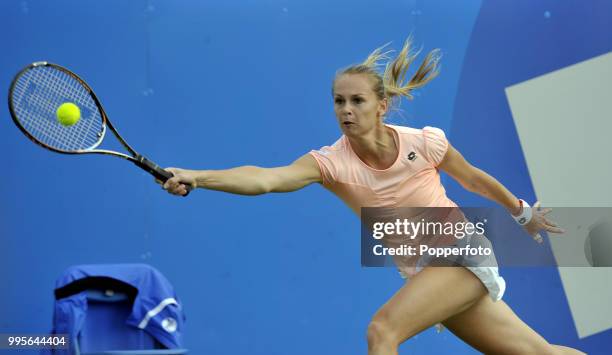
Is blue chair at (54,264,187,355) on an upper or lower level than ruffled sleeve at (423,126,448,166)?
lower

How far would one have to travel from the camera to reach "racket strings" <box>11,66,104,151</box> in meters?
4.36

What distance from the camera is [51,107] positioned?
174 inches

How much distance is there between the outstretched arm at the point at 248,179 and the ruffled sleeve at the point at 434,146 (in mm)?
423

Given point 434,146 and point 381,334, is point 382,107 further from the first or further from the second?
point 381,334

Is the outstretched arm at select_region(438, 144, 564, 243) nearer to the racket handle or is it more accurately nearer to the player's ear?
the player's ear

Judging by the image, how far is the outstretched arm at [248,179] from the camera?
366 centimetres

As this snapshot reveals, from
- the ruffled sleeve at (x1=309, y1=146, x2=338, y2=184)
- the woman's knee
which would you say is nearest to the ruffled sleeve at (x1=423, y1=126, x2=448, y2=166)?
the ruffled sleeve at (x1=309, y1=146, x2=338, y2=184)

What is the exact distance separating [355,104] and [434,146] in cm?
34

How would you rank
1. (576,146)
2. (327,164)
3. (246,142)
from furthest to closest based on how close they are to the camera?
(576,146) < (246,142) < (327,164)

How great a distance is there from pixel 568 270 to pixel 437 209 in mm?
1397

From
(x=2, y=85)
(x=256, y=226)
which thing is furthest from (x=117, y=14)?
(x=256, y=226)

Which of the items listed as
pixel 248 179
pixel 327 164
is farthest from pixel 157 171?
pixel 327 164

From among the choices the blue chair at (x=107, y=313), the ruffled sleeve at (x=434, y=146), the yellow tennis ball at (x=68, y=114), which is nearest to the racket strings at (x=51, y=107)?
the yellow tennis ball at (x=68, y=114)

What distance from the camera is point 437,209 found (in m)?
4.39
